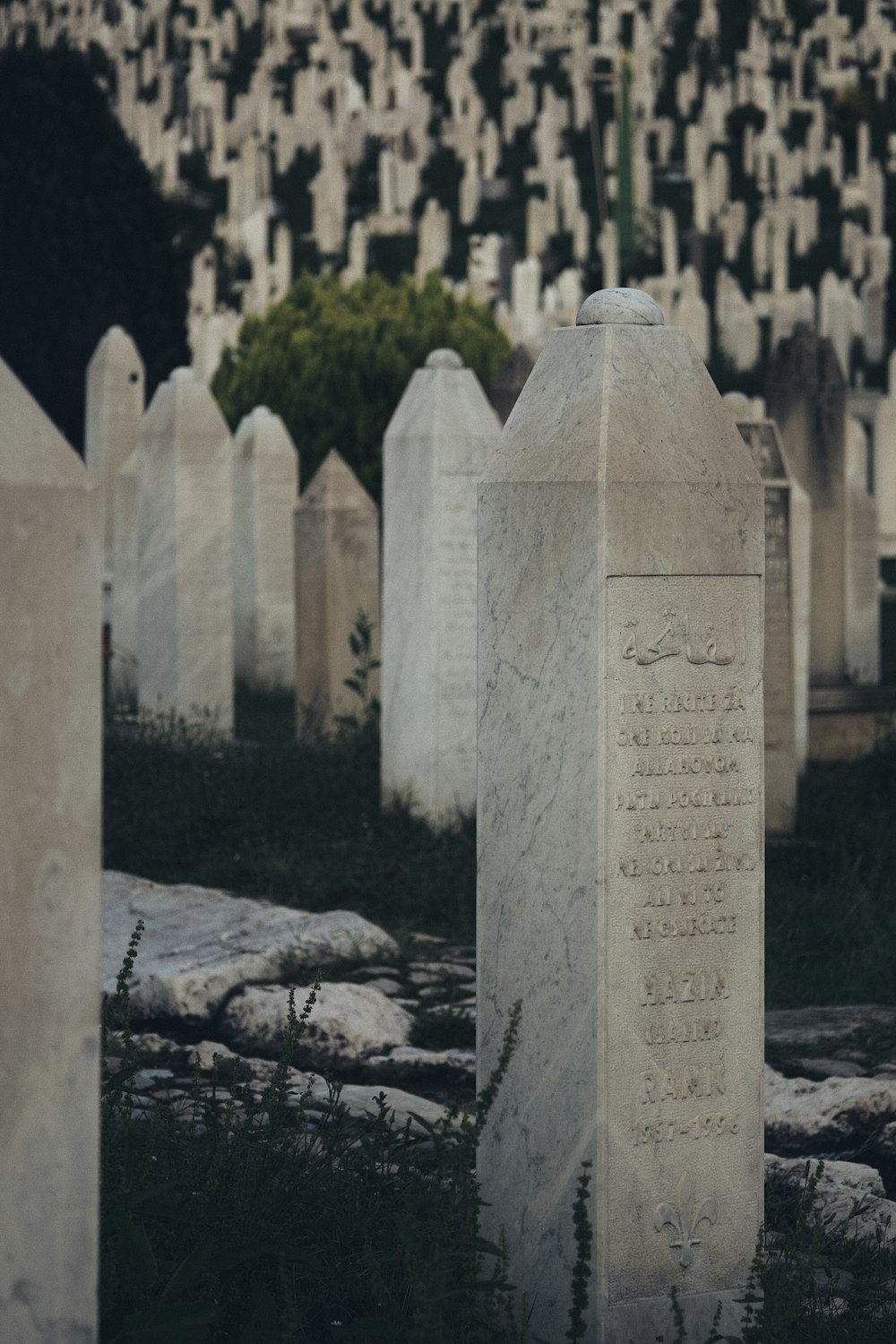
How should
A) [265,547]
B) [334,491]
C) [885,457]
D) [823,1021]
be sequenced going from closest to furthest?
1. [823,1021]
2. [334,491]
3. [265,547]
4. [885,457]

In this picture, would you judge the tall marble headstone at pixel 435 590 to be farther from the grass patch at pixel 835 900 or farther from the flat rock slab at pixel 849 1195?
the flat rock slab at pixel 849 1195

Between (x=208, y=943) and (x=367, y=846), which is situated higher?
(x=367, y=846)

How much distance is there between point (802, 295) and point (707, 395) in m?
24.3

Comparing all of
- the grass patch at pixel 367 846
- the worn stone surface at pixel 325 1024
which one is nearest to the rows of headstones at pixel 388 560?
the grass patch at pixel 367 846

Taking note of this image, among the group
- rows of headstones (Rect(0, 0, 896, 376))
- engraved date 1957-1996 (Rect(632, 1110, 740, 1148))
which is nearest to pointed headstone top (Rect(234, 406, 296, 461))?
engraved date 1957-1996 (Rect(632, 1110, 740, 1148))

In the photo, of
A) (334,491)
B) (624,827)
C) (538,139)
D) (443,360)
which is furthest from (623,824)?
(538,139)

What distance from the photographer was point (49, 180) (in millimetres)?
19031

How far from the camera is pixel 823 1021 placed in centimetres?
584

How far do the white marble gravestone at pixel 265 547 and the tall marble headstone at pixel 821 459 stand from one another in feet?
10.2

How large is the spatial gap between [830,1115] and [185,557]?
6.00m

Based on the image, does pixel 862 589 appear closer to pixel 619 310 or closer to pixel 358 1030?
pixel 358 1030

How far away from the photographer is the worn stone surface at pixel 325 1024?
17.5 feet

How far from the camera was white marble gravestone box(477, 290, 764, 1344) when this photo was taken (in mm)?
3488

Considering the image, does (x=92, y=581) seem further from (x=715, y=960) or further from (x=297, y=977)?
(x=297, y=977)
